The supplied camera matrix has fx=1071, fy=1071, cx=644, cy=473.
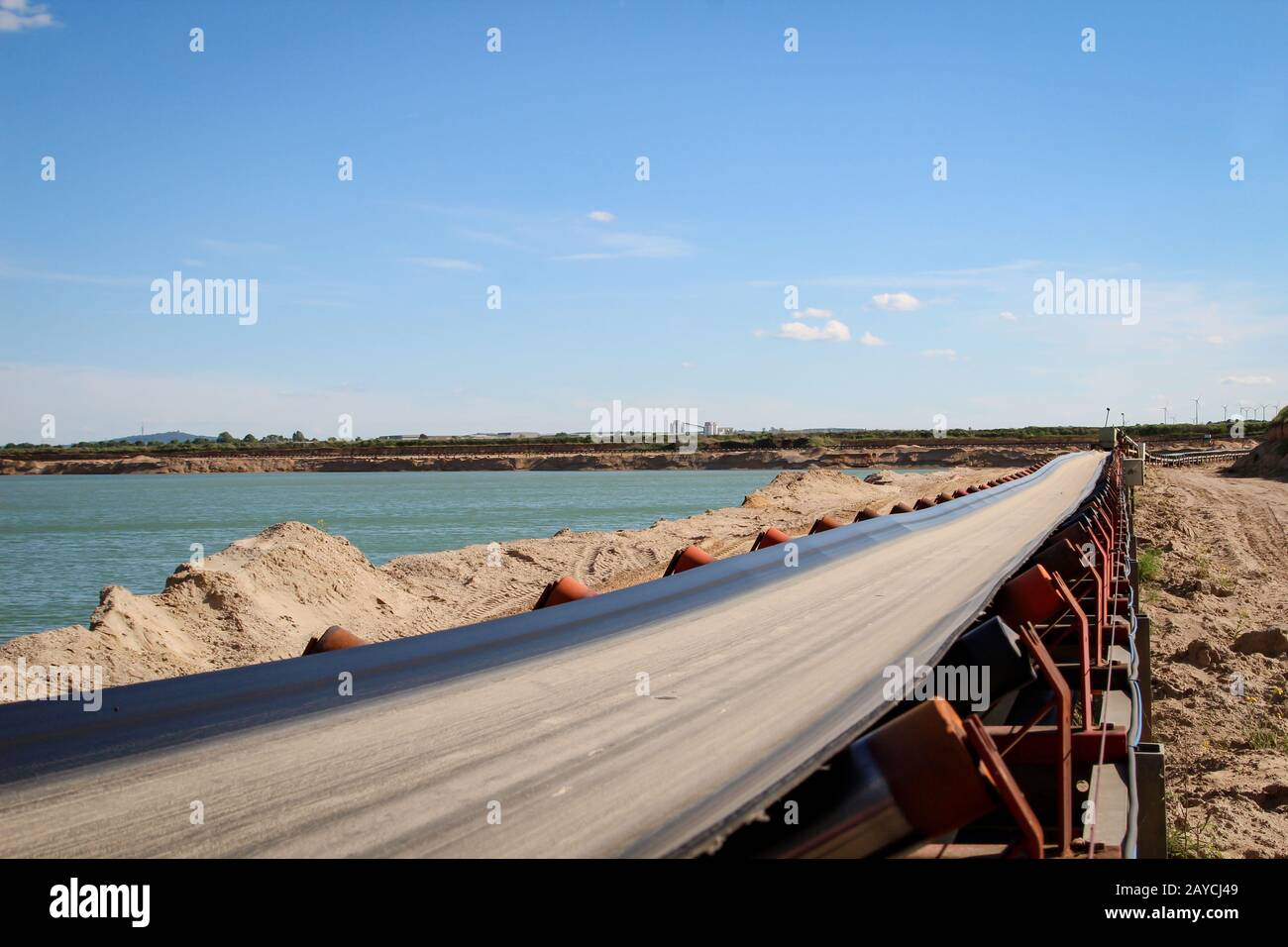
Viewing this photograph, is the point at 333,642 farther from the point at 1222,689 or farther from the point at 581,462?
the point at 581,462

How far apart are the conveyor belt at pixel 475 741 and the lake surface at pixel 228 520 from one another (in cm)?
1487

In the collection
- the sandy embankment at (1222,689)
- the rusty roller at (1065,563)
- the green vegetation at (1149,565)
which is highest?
the rusty roller at (1065,563)

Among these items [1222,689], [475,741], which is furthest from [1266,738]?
[475,741]

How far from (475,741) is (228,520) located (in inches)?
1768

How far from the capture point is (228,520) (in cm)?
4559

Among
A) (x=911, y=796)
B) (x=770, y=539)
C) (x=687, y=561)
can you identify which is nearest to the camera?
(x=911, y=796)

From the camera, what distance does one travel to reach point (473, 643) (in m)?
5.95

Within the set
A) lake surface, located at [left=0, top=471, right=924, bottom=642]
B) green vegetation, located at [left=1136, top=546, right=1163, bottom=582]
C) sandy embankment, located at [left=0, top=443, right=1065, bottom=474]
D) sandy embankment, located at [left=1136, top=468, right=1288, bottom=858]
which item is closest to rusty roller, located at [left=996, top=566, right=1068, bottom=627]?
sandy embankment, located at [left=1136, top=468, right=1288, bottom=858]

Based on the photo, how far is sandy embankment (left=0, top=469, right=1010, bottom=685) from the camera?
502 inches

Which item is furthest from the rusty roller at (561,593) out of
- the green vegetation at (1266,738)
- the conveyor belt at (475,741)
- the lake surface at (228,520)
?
the lake surface at (228,520)

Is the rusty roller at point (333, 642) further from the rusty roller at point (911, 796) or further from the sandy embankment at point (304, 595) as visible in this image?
the sandy embankment at point (304, 595)

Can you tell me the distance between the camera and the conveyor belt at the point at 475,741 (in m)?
3.10

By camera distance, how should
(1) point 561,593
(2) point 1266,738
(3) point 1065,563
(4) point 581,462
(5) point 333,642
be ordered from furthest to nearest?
(4) point 581,462 < (3) point 1065,563 < (2) point 1266,738 < (1) point 561,593 < (5) point 333,642
